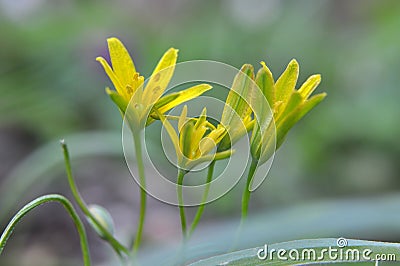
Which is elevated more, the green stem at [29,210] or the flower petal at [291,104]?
the flower petal at [291,104]

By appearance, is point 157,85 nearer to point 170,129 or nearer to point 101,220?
point 170,129

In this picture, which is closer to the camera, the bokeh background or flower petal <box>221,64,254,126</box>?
flower petal <box>221,64,254,126</box>

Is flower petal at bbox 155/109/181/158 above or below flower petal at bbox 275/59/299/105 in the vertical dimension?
below

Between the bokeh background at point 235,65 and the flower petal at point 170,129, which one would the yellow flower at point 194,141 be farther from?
the bokeh background at point 235,65

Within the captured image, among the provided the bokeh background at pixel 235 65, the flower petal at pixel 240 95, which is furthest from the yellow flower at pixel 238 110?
the bokeh background at pixel 235 65

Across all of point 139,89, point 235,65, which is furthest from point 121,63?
point 235,65

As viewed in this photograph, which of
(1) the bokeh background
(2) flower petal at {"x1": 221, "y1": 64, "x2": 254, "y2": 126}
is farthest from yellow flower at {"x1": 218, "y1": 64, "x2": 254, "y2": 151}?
(1) the bokeh background

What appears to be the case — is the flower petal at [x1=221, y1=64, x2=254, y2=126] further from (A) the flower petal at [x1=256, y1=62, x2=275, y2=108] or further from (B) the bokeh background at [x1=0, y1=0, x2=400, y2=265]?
(B) the bokeh background at [x1=0, y1=0, x2=400, y2=265]
